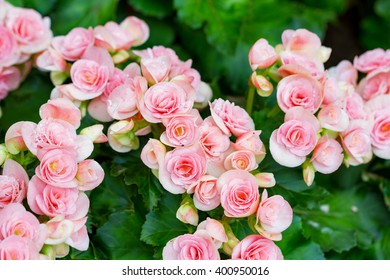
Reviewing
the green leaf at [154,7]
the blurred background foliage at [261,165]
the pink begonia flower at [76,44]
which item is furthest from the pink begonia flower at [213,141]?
the green leaf at [154,7]

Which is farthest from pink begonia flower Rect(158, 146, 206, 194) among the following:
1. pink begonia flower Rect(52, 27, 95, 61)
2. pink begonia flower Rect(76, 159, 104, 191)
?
pink begonia flower Rect(52, 27, 95, 61)

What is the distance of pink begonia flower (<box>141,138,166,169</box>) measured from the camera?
1030 millimetres

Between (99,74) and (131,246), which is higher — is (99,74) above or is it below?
above

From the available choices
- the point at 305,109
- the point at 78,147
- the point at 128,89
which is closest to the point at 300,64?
the point at 305,109

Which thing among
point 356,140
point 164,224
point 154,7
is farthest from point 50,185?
point 154,7

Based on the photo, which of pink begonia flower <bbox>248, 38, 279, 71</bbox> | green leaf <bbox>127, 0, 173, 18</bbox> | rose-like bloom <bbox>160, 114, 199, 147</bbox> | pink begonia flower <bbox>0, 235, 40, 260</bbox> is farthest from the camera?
green leaf <bbox>127, 0, 173, 18</bbox>

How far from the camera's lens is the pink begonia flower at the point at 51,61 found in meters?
1.21

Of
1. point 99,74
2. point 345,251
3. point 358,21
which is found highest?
point 99,74

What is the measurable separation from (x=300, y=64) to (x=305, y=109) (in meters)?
0.10

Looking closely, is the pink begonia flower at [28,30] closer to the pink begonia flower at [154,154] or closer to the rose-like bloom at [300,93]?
the pink begonia flower at [154,154]

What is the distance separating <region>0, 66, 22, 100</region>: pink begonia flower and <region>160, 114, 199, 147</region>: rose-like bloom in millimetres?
446

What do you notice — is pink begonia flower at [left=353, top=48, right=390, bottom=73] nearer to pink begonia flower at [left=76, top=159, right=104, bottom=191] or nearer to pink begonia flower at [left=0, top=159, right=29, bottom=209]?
pink begonia flower at [left=76, top=159, right=104, bottom=191]
